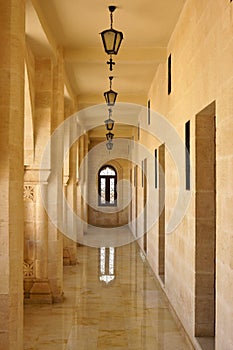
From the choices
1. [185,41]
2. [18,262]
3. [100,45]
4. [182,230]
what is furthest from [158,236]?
[18,262]

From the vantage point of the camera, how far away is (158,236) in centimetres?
1152

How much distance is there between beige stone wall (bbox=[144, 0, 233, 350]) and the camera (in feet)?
15.8

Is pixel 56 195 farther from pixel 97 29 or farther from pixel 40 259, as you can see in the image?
pixel 97 29

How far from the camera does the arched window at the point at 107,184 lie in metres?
27.1

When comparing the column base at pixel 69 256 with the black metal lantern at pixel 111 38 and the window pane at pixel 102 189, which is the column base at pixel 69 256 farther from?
the window pane at pixel 102 189

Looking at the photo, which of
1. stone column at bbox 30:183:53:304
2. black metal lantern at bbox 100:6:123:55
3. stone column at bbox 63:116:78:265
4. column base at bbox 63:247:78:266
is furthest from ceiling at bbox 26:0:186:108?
column base at bbox 63:247:78:266

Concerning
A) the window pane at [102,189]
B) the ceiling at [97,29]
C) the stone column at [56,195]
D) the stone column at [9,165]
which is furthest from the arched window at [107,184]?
the stone column at [9,165]

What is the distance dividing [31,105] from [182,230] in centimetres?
344

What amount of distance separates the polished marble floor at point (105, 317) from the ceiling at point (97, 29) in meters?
4.63

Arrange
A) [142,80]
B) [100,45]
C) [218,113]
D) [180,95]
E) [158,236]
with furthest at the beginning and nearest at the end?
[142,80] → [158,236] → [100,45] → [180,95] → [218,113]

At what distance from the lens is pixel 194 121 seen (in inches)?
262

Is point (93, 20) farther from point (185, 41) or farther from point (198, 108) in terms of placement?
point (198, 108)

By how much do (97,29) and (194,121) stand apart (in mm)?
3021

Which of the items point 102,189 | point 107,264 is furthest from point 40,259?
point 102,189
